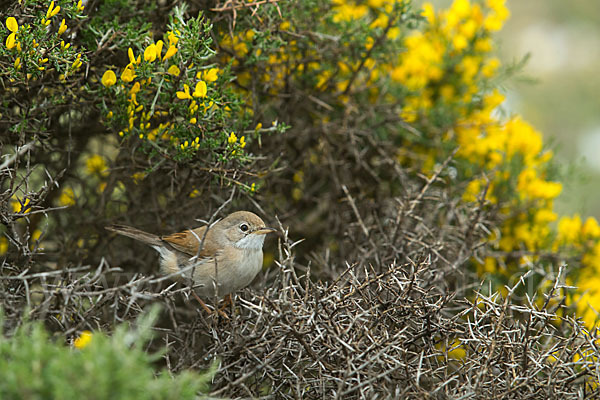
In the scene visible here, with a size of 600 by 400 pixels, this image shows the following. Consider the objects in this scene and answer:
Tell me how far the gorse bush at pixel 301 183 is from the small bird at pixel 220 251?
159mm

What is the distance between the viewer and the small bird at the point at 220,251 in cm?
318

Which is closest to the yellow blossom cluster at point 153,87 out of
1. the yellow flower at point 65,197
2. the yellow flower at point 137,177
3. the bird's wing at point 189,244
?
the yellow flower at point 137,177

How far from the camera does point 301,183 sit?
425 centimetres

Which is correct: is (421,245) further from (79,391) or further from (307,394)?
(79,391)

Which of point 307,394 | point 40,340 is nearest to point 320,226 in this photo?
point 307,394

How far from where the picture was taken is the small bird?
10.4 feet

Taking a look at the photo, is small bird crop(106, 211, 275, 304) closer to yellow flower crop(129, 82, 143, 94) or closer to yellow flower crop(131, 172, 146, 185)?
yellow flower crop(131, 172, 146, 185)

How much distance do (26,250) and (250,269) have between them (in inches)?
44.3

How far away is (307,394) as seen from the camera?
2590 mm

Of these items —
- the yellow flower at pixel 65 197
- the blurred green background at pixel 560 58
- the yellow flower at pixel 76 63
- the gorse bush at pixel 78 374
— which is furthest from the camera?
the blurred green background at pixel 560 58

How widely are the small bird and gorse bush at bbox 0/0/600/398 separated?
0.16 metres

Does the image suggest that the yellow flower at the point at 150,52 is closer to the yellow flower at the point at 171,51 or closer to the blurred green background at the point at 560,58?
the yellow flower at the point at 171,51

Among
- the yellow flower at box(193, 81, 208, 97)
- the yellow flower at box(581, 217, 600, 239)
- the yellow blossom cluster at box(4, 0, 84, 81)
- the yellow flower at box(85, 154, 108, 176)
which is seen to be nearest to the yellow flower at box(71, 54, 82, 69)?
the yellow blossom cluster at box(4, 0, 84, 81)

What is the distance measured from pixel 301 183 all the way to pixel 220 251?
1158mm
